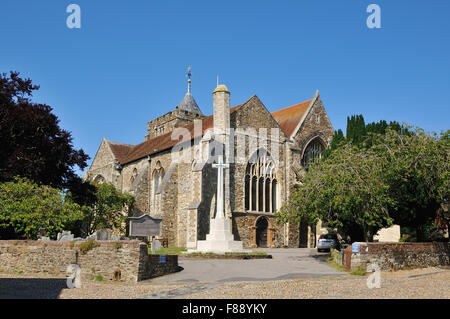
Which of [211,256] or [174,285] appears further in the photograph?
[211,256]

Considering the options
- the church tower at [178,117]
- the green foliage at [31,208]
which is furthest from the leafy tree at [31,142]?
the church tower at [178,117]

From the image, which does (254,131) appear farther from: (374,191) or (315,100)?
(374,191)

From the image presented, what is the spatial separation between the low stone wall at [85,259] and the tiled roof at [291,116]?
23.6m

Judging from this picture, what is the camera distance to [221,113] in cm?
3152

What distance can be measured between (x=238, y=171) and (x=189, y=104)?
2619 cm

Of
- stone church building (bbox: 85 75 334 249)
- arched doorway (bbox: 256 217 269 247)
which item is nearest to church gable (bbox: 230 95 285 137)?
stone church building (bbox: 85 75 334 249)

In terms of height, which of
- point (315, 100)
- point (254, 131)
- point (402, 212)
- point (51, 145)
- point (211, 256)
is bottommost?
point (211, 256)

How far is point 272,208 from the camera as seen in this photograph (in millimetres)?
34500

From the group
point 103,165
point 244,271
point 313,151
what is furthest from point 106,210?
point 244,271

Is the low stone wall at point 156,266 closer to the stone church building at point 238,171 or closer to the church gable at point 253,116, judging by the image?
the stone church building at point 238,171

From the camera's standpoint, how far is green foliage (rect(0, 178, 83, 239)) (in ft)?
64.3

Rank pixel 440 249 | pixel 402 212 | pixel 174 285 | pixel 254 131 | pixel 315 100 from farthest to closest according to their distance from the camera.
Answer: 1. pixel 315 100
2. pixel 254 131
3. pixel 402 212
4. pixel 440 249
5. pixel 174 285

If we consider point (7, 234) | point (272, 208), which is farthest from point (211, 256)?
point (272, 208)
